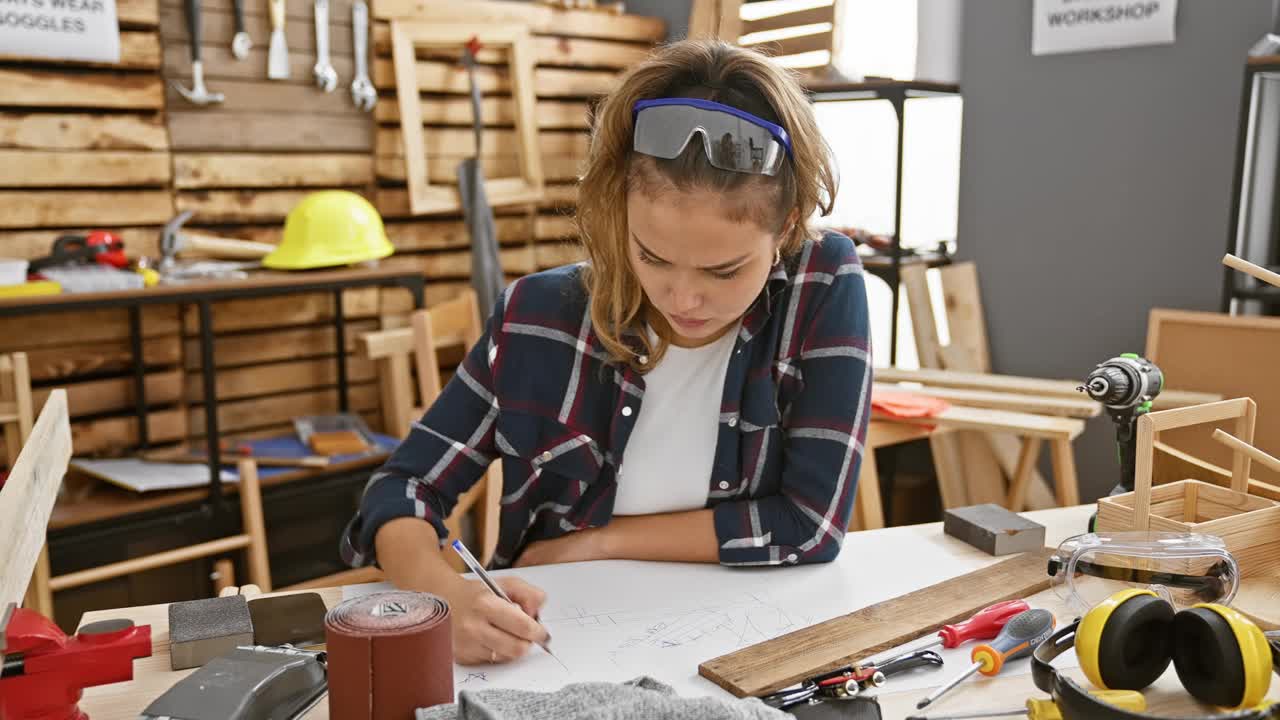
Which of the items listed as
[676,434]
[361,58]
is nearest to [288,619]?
[676,434]

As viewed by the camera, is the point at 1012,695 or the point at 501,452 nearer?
the point at 1012,695

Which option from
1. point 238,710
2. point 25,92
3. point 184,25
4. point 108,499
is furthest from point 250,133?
point 238,710

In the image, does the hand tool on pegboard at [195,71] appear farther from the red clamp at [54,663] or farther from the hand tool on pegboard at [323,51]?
the red clamp at [54,663]

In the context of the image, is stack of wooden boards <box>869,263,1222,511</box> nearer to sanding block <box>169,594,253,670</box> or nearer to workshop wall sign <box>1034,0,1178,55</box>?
workshop wall sign <box>1034,0,1178,55</box>

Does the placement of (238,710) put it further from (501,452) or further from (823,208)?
(823,208)

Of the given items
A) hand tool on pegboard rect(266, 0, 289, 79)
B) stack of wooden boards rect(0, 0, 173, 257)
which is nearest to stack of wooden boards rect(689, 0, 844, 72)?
hand tool on pegboard rect(266, 0, 289, 79)

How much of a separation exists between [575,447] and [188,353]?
90.6 inches

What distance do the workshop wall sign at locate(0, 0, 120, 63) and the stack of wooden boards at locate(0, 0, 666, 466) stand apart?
61mm

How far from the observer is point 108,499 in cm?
298

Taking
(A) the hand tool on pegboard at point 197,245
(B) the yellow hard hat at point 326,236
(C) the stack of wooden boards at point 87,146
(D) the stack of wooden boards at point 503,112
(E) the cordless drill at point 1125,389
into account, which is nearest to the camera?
(E) the cordless drill at point 1125,389

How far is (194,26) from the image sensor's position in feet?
10.7

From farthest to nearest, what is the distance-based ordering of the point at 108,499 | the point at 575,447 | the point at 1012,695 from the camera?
1. the point at 108,499
2. the point at 575,447
3. the point at 1012,695

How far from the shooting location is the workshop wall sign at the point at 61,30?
2959mm

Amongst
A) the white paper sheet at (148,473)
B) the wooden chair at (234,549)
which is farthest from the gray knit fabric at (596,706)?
the white paper sheet at (148,473)
